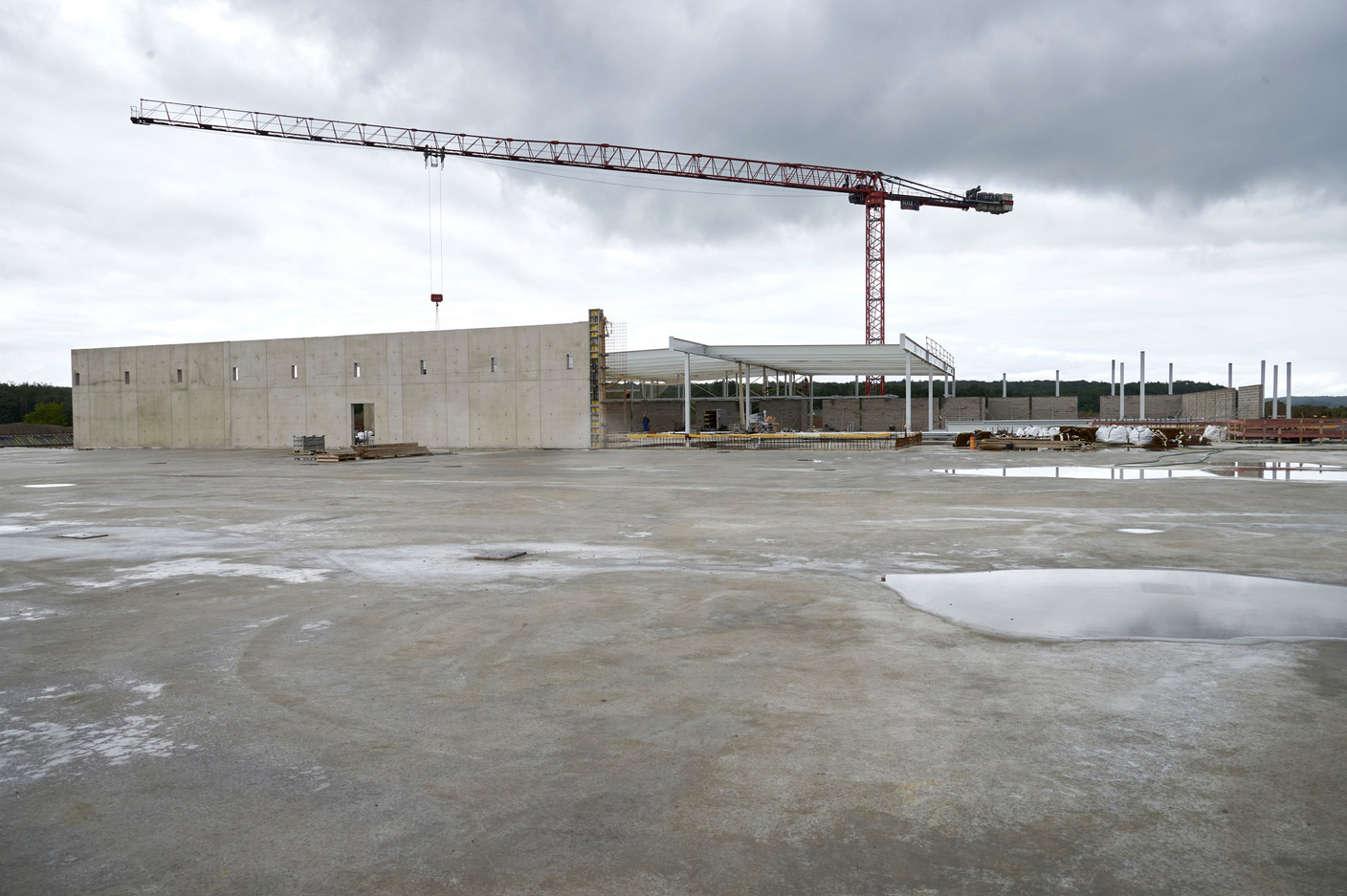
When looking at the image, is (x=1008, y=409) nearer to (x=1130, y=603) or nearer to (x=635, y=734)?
(x=1130, y=603)

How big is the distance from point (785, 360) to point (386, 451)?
19.6 meters

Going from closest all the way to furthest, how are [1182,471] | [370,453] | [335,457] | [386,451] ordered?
[1182,471] < [335,457] < [370,453] < [386,451]

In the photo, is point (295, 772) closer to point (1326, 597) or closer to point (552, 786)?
point (552, 786)

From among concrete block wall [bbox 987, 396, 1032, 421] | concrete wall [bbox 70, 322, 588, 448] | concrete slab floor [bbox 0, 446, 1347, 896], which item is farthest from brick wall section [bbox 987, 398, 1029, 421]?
concrete slab floor [bbox 0, 446, 1347, 896]

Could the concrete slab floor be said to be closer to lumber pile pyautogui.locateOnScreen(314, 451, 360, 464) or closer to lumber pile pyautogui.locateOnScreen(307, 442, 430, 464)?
lumber pile pyautogui.locateOnScreen(314, 451, 360, 464)

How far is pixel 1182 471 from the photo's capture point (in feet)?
66.0

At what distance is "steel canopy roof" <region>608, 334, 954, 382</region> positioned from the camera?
37531 mm

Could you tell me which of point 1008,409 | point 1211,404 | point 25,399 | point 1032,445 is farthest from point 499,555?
point 25,399

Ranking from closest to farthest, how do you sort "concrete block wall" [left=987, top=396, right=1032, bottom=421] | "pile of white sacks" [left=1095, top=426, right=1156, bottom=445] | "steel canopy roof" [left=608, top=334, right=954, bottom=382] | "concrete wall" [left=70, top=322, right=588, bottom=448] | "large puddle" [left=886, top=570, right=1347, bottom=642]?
"large puddle" [left=886, top=570, right=1347, bottom=642] → "pile of white sacks" [left=1095, top=426, right=1156, bottom=445] → "steel canopy roof" [left=608, top=334, right=954, bottom=382] → "concrete wall" [left=70, top=322, right=588, bottom=448] → "concrete block wall" [left=987, top=396, right=1032, bottom=421]

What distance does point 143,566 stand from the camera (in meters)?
8.43

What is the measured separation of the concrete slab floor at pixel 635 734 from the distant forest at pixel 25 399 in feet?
323

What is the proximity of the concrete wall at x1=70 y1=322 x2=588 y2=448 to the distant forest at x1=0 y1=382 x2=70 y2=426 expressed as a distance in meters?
45.5

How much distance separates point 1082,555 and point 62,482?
2268 cm

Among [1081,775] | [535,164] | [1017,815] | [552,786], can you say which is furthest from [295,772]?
[535,164]
